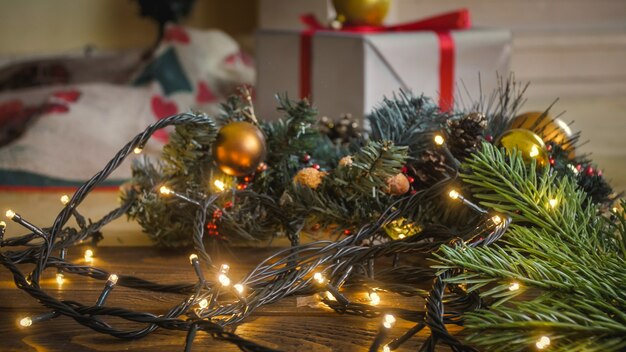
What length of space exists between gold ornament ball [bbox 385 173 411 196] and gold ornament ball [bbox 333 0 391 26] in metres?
0.62

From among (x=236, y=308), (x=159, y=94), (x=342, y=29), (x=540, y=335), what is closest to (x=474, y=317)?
(x=540, y=335)

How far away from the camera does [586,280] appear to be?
0.48m

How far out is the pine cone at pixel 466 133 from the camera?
68 centimetres

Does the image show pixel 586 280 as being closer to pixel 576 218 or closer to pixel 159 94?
pixel 576 218

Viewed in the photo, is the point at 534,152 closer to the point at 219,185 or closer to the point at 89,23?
the point at 219,185

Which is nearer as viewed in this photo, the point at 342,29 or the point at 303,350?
the point at 303,350

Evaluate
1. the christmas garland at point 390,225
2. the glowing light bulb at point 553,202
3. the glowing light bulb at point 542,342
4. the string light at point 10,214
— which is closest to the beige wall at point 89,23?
the christmas garland at point 390,225

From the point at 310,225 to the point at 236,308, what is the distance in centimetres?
20

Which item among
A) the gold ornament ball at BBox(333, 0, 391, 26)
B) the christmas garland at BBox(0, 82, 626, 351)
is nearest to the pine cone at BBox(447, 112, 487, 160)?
the christmas garland at BBox(0, 82, 626, 351)

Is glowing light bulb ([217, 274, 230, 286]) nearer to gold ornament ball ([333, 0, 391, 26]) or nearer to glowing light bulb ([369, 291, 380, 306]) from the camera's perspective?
glowing light bulb ([369, 291, 380, 306])

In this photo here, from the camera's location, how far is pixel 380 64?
1.16 meters

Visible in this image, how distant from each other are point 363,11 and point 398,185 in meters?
0.63

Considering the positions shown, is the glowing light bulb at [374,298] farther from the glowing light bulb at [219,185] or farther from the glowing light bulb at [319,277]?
the glowing light bulb at [219,185]

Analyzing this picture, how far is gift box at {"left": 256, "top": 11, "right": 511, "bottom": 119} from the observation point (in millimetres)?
1151
